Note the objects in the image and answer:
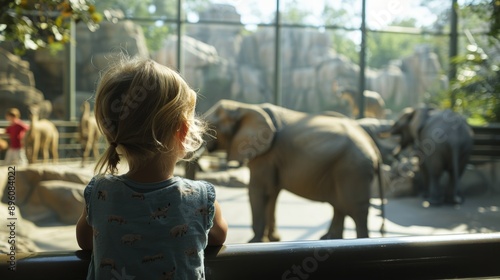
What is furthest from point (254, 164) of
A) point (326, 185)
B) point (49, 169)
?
point (49, 169)

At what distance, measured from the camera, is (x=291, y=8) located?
14695mm

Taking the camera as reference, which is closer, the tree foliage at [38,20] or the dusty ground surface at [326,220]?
the tree foliage at [38,20]

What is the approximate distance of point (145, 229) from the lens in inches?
42.6

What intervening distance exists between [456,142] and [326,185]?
175 inches

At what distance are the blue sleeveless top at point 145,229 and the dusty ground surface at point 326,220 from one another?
A: 4.51 meters

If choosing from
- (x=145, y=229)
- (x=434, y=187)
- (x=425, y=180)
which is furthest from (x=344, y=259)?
(x=425, y=180)

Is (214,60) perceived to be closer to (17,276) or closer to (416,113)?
(416,113)

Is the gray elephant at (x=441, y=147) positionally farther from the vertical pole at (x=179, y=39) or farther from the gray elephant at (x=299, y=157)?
the vertical pole at (x=179, y=39)

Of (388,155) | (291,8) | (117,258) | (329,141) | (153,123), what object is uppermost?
(291,8)

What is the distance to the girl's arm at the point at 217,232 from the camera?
1.15 metres

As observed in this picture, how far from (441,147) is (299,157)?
4489mm

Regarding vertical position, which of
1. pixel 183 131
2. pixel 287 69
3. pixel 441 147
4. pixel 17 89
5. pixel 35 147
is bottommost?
pixel 35 147

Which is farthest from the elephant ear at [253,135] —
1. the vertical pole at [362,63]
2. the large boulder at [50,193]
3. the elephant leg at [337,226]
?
the vertical pole at [362,63]

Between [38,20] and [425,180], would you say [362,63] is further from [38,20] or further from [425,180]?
[38,20]
